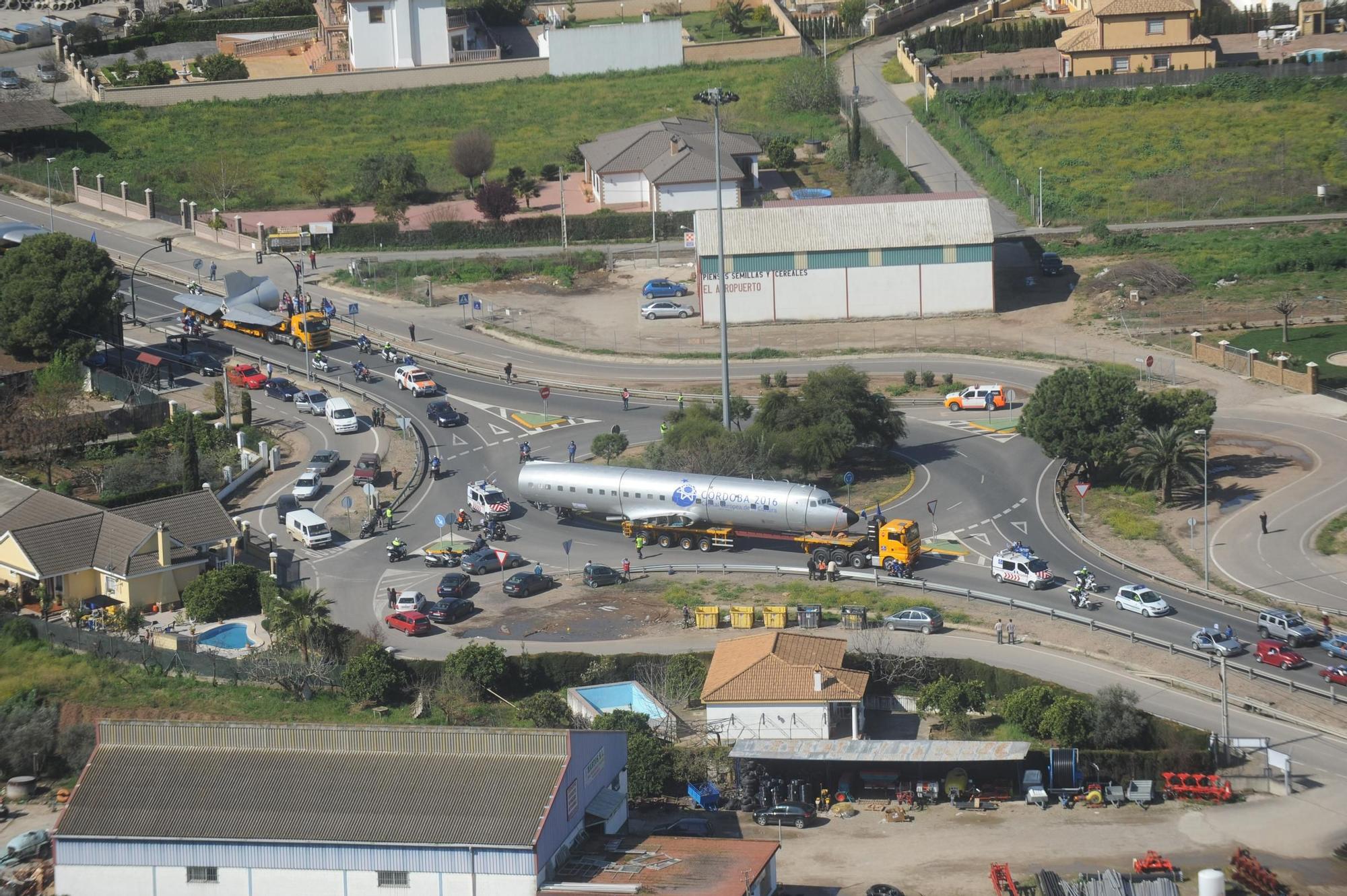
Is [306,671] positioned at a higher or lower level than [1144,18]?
lower

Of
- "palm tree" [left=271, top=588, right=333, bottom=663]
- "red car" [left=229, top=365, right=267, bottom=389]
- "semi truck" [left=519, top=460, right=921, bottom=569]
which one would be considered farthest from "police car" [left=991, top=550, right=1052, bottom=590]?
"red car" [left=229, top=365, right=267, bottom=389]

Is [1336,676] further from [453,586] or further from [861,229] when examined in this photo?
[861,229]

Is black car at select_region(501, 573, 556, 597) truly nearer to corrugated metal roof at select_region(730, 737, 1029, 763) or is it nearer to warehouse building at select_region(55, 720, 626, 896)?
corrugated metal roof at select_region(730, 737, 1029, 763)

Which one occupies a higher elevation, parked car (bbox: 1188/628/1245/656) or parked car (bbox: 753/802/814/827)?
parked car (bbox: 1188/628/1245/656)

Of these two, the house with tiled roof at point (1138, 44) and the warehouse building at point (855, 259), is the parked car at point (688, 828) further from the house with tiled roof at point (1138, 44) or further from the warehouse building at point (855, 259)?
the house with tiled roof at point (1138, 44)

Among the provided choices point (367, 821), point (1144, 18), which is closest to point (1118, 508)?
point (367, 821)

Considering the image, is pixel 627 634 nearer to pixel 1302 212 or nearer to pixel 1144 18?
pixel 1302 212
